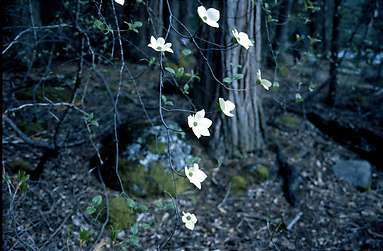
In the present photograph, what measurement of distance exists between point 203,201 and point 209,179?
9.7 inches

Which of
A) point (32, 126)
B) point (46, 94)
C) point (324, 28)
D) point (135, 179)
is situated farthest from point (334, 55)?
point (32, 126)

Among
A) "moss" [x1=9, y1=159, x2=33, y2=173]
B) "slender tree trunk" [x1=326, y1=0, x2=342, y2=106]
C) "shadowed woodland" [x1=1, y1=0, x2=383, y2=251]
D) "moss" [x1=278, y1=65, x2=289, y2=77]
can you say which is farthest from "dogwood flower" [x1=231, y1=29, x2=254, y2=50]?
"moss" [x1=278, y1=65, x2=289, y2=77]

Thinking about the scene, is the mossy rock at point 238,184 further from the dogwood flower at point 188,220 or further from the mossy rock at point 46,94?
the mossy rock at point 46,94

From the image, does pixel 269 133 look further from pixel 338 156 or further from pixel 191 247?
pixel 191 247

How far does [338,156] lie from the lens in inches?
168

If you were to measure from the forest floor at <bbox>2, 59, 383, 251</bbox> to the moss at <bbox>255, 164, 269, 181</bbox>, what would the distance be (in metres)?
0.05

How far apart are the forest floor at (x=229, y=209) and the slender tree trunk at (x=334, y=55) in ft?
4.92

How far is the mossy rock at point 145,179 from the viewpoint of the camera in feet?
11.1

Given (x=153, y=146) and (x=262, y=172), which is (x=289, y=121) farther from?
(x=153, y=146)

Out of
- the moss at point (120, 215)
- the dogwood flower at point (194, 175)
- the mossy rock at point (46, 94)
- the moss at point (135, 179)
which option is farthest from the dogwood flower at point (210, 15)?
the mossy rock at point (46, 94)

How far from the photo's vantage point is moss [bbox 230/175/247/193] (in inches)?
142

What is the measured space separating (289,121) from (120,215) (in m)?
2.35

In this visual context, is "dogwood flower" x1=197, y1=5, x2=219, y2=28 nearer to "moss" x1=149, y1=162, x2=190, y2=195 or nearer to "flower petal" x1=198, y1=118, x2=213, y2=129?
"flower petal" x1=198, y1=118, x2=213, y2=129

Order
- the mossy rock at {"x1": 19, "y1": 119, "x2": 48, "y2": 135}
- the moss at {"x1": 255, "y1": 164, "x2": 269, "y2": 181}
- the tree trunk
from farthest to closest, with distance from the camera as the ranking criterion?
1. the mossy rock at {"x1": 19, "y1": 119, "x2": 48, "y2": 135}
2. the moss at {"x1": 255, "y1": 164, "x2": 269, "y2": 181}
3. the tree trunk
